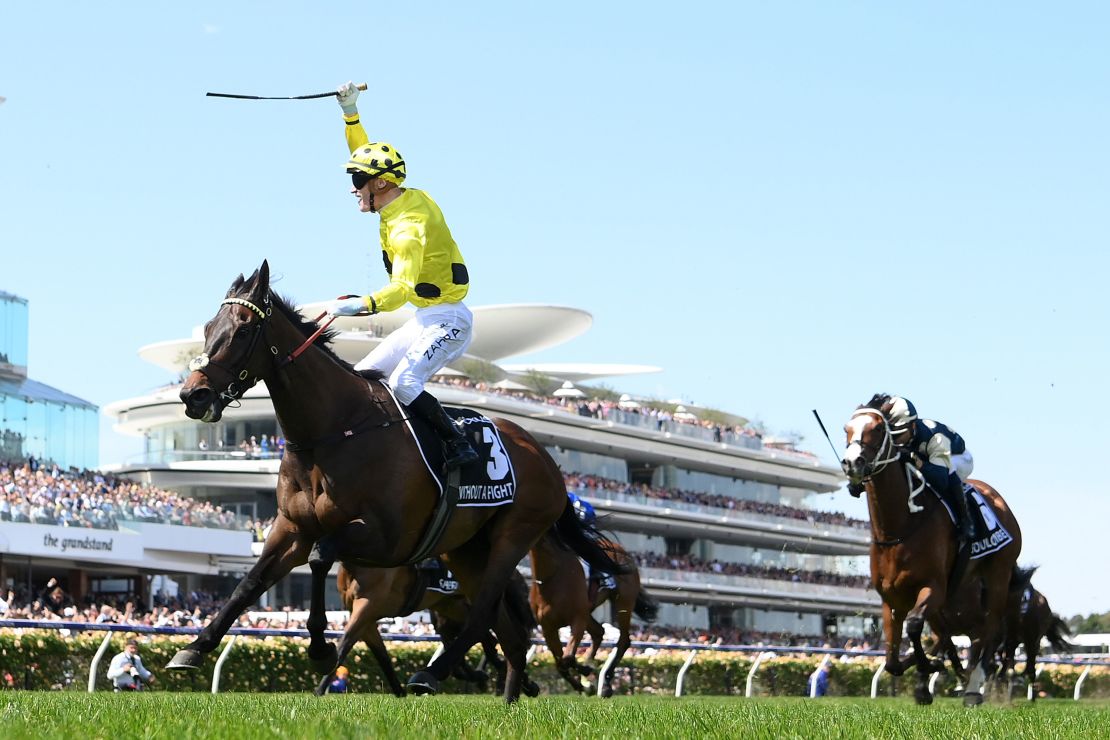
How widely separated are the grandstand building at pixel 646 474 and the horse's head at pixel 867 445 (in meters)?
39.0

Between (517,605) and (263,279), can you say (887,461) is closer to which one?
(517,605)

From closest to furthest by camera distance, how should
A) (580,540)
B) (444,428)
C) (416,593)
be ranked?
(444,428), (580,540), (416,593)

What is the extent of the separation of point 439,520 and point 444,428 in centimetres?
47

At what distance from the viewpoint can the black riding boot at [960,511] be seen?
11375mm

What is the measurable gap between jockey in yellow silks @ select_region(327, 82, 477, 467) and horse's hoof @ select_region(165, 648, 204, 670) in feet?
5.40

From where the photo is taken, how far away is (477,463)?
807 cm

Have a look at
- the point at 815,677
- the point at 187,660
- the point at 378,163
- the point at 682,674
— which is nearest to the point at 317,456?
the point at 187,660

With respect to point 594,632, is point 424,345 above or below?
above

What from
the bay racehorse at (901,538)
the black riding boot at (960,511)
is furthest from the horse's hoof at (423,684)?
the black riding boot at (960,511)

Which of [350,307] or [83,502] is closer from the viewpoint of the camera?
[350,307]

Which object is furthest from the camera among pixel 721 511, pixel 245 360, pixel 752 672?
pixel 721 511

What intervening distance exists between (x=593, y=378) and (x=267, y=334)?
232 feet

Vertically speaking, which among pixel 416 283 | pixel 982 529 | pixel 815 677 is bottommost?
pixel 815 677

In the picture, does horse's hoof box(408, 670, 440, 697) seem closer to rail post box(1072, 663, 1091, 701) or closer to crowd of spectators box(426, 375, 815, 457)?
rail post box(1072, 663, 1091, 701)
